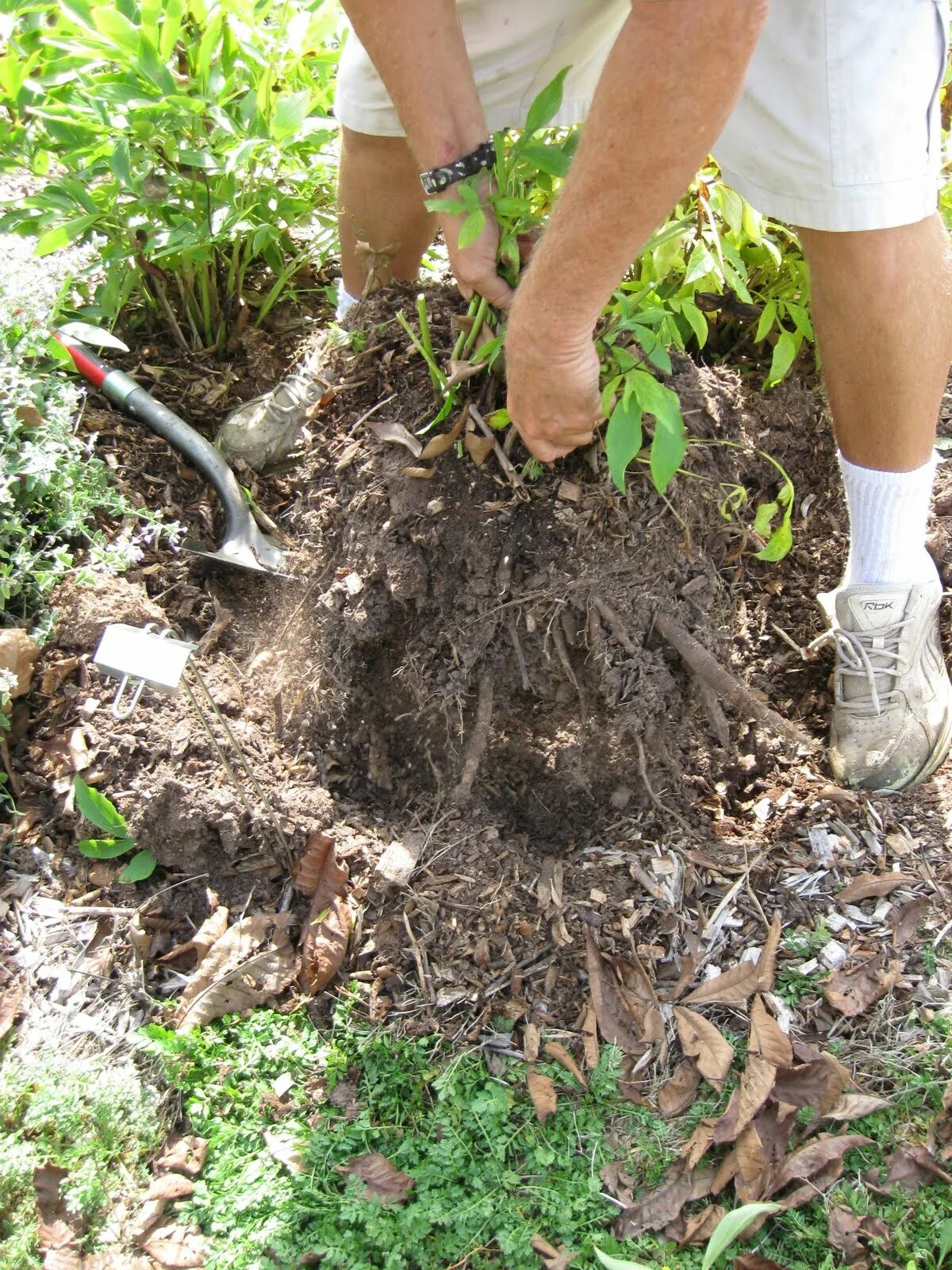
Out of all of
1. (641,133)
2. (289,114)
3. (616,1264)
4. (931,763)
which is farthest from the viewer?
(289,114)

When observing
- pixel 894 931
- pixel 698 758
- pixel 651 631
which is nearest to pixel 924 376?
pixel 651 631

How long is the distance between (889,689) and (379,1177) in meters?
1.44

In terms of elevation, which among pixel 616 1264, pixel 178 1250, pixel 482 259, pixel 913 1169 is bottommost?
pixel 913 1169

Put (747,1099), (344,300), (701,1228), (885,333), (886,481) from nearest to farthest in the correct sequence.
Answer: (701,1228)
(747,1099)
(885,333)
(886,481)
(344,300)

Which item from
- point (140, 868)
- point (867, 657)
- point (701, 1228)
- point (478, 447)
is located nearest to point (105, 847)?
point (140, 868)

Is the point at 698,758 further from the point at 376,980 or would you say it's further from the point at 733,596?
the point at 376,980

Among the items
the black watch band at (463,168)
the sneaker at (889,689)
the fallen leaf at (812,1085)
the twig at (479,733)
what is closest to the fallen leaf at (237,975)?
the twig at (479,733)

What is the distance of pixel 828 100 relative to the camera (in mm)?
1782

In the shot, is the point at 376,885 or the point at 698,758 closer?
the point at 376,885

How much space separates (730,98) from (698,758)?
1335 millimetres

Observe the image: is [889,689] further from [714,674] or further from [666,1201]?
[666,1201]

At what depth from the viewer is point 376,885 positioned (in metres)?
1.97

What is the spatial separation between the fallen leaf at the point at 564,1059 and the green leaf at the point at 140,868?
94 centimetres

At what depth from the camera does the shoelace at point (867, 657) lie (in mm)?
2119
